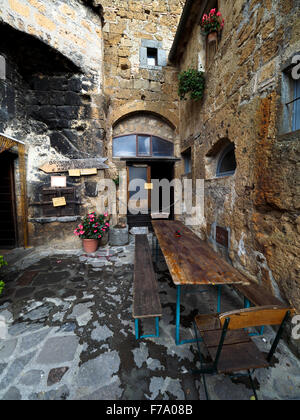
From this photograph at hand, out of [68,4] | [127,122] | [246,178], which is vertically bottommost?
[246,178]

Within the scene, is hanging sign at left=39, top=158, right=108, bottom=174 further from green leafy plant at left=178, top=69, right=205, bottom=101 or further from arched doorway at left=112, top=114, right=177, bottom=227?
green leafy plant at left=178, top=69, right=205, bottom=101

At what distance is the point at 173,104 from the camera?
5.87 metres

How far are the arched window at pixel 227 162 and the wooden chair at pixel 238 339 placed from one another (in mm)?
2510

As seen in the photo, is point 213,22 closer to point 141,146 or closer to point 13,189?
point 141,146

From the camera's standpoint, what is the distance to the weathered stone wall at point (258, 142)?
5.85ft

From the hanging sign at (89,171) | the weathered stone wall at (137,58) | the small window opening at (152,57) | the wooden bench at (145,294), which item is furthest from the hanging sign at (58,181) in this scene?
the small window opening at (152,57)

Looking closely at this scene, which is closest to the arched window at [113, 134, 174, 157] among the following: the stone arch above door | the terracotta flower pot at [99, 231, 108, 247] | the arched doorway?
the arched doorway

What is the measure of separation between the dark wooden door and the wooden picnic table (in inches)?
152

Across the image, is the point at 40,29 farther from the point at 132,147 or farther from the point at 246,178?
the point at 246,178

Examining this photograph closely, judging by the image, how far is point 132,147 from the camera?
593 centimetres

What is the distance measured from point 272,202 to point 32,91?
5.67 meters

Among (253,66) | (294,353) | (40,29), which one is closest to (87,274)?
(294,353)

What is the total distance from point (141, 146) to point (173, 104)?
1.77 metres

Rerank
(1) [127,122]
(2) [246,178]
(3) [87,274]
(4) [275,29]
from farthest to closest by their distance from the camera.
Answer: (1) [127,122] < (3) [87,274] < (2) [246,178] < (4) [275,29]
